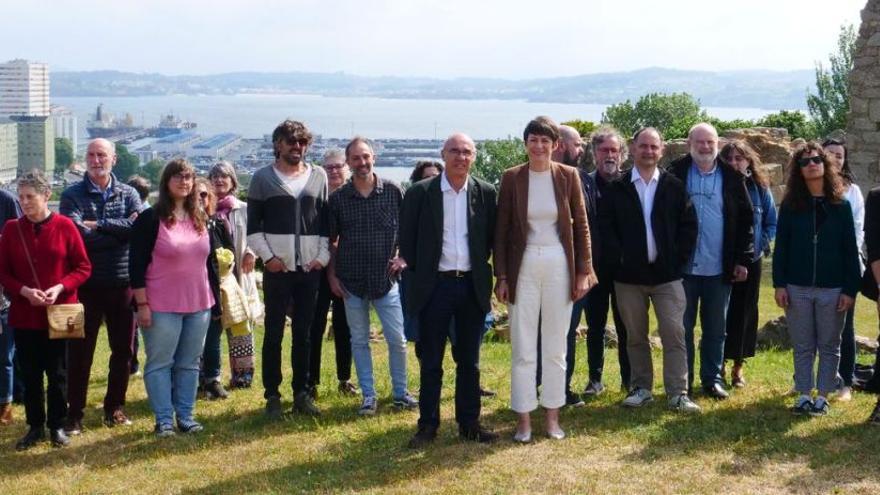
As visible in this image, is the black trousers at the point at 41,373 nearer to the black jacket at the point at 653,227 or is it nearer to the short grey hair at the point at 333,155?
the short grey hair at the point at 333,155

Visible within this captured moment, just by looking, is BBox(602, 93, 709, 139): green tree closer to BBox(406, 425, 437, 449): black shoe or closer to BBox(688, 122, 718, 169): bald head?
BBox(688, 122, 718, 169): bald head

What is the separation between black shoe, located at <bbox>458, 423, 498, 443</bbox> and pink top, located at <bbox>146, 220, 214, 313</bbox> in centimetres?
195

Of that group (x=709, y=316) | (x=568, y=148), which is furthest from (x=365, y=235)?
(x=709, y=316)

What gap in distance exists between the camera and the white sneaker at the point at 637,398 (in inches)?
281

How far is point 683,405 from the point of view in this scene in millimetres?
7004

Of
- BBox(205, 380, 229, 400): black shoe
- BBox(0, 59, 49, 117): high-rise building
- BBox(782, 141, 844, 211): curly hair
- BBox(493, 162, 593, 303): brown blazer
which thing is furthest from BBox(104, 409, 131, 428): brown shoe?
BBox(0, 59, 49, 117): high-rise building

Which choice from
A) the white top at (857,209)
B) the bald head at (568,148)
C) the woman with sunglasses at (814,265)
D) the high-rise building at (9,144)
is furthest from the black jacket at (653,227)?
the high-rise building at (9,144)

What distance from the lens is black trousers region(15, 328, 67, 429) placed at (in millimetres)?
6559

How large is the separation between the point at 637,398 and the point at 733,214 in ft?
4.78

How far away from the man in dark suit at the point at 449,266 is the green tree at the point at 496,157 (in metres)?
34.9

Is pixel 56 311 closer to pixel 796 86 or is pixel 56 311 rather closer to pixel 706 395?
pixel 706 395

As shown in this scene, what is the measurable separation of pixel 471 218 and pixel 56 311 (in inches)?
105

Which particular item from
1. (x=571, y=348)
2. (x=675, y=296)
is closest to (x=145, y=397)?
(x=571, y=348)

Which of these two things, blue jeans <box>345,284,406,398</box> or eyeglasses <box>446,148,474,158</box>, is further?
blue jeans <box>345,284,406,398</box>
